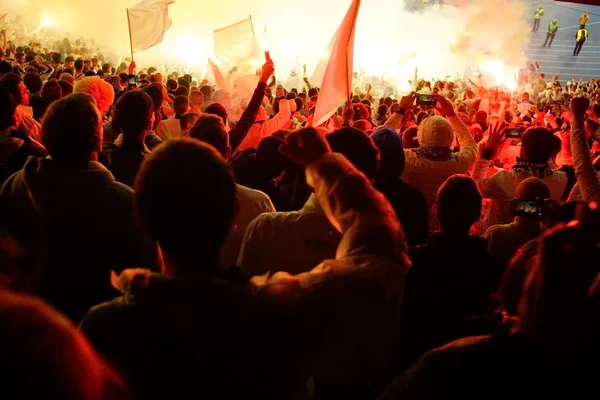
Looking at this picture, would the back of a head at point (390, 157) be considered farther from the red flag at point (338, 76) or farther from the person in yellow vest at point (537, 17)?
the person in yellow vest at point (537, 17)

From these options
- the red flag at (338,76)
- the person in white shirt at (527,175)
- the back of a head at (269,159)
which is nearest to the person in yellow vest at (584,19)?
the red flag at (338,76)

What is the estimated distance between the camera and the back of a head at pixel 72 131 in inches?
92.0

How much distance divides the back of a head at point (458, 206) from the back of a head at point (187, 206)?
4.52ft

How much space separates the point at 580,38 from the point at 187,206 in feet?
97.0

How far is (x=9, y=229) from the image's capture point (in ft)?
8.01

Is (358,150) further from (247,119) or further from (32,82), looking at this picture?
(32,82)

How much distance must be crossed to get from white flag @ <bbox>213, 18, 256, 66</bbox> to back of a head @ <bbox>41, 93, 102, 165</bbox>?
6705mm

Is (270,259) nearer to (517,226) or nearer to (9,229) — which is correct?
(9,229)

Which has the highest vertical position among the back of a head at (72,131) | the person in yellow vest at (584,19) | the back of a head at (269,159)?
the person in yellow vest at (584,19)

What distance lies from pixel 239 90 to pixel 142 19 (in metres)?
1.93

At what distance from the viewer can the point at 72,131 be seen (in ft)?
7.69

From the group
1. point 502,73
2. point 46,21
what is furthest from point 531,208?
point 46,21

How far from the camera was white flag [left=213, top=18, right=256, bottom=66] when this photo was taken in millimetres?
8836

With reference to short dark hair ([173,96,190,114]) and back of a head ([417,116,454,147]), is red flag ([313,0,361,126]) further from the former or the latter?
short dark hair ([173,96,190,114])
